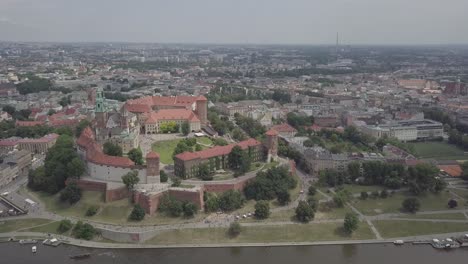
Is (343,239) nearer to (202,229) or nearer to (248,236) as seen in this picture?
(248,236)

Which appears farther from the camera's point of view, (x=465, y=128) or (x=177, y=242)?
(x=465, y=128)

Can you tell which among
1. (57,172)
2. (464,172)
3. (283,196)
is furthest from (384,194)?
(57,172)

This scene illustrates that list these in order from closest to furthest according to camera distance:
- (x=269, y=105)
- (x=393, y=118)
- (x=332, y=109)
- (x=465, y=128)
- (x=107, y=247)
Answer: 1. (x=107, y=247)
2. (x=465, y=128)
3. (x=393, y=118)
4. (x=332, y=109)
5. (x=269, y=105)

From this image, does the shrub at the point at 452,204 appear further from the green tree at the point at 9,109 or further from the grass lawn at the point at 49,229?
the green tree at the point at 9,109

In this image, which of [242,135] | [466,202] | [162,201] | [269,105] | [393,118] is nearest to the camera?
[162,201]

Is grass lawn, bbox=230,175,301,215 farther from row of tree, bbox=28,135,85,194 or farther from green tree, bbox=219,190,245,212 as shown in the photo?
row of tree, bbox=28,135,85,194


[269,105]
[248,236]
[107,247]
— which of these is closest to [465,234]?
[248,236]
